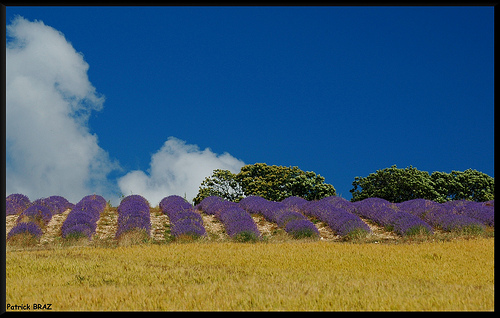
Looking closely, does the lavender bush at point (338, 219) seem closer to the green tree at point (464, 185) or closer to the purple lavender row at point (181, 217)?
the purple lavender row at point (181, 217)

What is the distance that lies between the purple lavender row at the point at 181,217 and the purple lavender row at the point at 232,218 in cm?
90

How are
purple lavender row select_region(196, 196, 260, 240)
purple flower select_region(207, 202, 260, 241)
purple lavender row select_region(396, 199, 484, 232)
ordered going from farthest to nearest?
1. purple lavender row select_region(396, 199, 484, 232)
2. purple lavender row select_region(196, 196, 260, 240)
3. purple flower select_region(207, 202, 260, 241)

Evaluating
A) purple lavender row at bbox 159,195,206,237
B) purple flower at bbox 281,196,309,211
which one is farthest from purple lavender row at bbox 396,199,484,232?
purple lavender row at bbox 159,195,206,237

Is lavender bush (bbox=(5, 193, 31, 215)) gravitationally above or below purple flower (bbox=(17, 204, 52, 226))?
above

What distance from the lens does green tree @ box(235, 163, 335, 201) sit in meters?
28.5

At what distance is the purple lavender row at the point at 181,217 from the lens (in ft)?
44.8

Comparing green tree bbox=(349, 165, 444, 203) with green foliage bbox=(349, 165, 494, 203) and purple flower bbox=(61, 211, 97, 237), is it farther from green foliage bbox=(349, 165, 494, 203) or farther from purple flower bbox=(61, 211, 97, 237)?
purple flower bbox=(61, 211, 97, 237)

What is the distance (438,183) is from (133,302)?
2541 cm

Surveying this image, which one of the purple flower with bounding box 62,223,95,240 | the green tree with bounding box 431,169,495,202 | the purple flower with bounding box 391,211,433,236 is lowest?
the purple flower with bounding box 391,211,433,236

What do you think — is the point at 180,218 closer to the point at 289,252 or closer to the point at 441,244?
the point at 289,252

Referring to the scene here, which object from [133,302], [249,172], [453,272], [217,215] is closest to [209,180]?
[249,172]

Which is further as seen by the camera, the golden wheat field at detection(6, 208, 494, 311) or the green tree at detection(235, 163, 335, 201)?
the green tree at detection(235, 163, 335, 201)

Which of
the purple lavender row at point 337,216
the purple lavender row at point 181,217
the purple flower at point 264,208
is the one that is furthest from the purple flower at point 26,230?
the purple lavender row at point 337,216

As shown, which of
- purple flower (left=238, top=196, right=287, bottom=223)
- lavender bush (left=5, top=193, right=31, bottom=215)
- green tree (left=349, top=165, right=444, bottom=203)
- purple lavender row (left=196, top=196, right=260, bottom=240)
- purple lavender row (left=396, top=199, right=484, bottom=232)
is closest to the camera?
purple lavender row (left=196, top=196, right=260, bottom=240)
